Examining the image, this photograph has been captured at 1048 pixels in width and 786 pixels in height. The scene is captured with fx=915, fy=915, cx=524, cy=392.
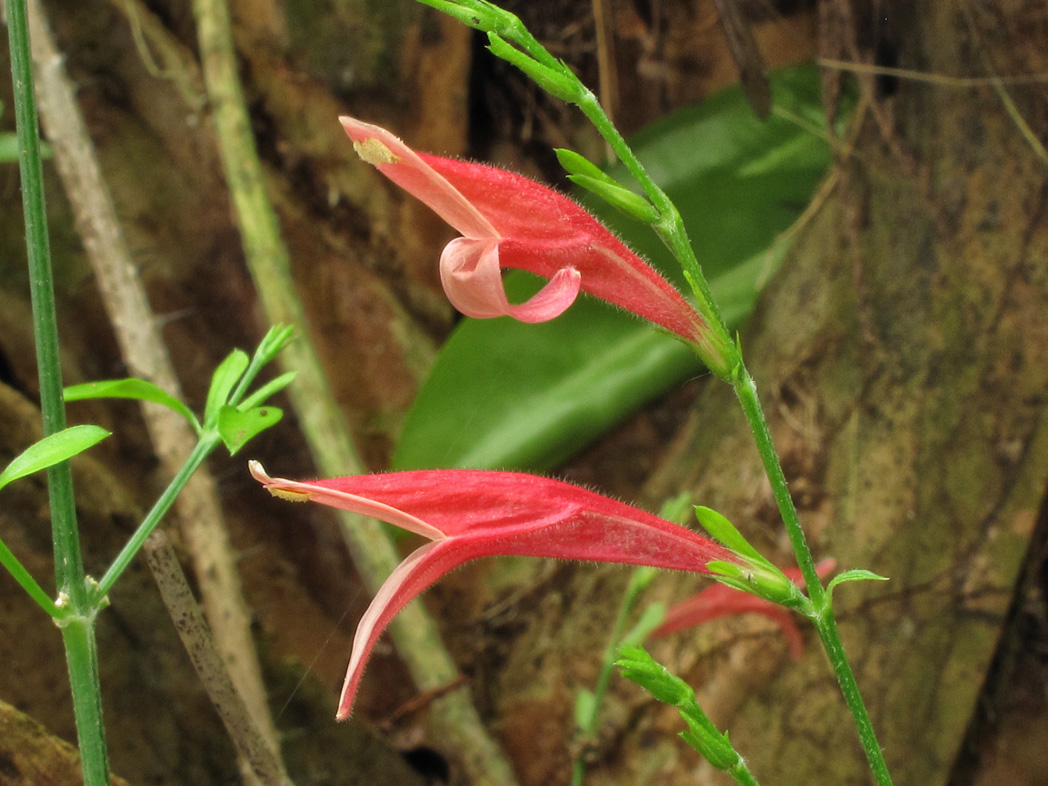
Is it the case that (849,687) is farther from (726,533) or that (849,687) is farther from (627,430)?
(627,430)

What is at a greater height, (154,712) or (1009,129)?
(1009,129)

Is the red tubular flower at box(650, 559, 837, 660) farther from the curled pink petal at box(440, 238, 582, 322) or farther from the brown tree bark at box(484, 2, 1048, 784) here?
the curled pink petal at box(440, 238, 582, 322)

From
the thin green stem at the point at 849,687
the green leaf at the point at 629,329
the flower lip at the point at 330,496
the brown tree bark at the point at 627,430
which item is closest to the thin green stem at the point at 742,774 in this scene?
the thin green stem at the point at 849,687

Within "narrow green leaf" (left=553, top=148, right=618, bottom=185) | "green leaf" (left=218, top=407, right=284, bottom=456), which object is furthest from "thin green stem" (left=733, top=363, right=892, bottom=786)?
"green leaf" (left=218, top=407, right=284, bottom=456)

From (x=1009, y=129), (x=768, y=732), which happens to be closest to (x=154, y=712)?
(x=768, y=732)

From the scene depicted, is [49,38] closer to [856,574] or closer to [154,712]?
[154,712]

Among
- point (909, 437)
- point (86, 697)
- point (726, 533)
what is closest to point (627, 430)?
point (909, 437)
